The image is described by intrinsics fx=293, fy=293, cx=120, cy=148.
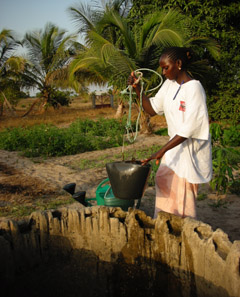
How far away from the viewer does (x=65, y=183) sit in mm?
4219

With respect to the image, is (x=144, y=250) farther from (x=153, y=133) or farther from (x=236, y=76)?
(x=236, y=76)

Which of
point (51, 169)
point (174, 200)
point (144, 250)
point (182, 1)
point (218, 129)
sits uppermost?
point (182, 1)

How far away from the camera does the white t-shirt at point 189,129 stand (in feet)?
5.63

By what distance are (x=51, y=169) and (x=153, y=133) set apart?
4.47 metres

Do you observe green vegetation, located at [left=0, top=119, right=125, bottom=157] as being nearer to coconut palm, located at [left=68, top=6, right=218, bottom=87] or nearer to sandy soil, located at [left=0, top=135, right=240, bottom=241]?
sandy soil, located at [left=0, top=135, right=240, bottom=241]

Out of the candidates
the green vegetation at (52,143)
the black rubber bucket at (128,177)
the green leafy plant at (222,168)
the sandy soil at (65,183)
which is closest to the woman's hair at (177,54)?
the black rubber bucket at (128,177)

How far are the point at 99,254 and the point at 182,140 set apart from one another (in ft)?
2.65

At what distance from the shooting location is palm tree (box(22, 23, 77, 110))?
1424 centimetres

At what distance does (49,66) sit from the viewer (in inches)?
593

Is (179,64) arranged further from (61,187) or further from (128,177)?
(61,187)

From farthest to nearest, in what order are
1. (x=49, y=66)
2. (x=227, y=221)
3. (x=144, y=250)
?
(x=49, y=66)
(x=227, y=221)
(x=144, y=250)

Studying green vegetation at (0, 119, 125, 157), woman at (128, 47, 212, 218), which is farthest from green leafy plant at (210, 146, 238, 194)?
green vegetation at (0, 119, 125, 157)

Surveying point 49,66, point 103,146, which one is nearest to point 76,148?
point 103,146

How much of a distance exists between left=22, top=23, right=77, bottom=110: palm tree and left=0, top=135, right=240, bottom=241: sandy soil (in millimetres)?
8867
